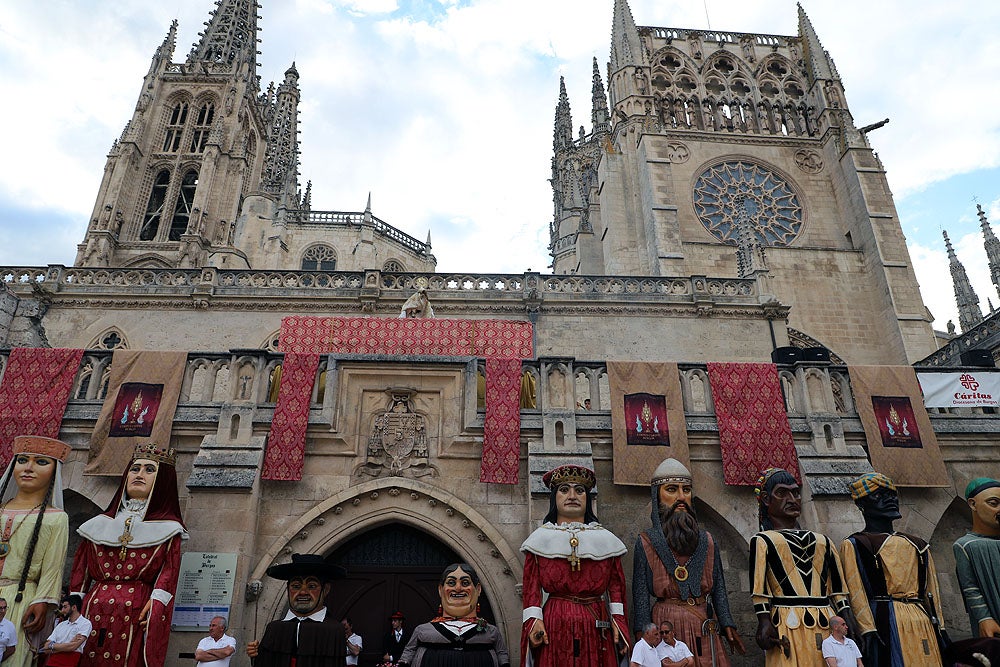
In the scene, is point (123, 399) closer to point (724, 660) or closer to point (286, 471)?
point (286, 471)

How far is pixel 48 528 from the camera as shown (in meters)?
5.69

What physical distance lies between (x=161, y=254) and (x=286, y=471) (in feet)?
126

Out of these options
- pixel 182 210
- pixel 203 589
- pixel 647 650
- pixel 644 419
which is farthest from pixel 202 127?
pixel 647 650

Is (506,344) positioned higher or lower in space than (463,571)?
higher

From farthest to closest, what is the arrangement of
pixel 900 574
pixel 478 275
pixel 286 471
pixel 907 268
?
pixel 907 268 < pixel 478 275 < pixel 286 471 < pixel 900 574

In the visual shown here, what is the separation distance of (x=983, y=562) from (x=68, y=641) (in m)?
8.05

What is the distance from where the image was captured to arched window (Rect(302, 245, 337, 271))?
117ft

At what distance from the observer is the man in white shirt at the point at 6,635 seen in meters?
5.00

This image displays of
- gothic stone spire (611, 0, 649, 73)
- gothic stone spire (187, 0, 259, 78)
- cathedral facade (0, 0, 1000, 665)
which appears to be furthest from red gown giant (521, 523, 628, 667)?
gothic stone spire (187, 0, 259, 78)

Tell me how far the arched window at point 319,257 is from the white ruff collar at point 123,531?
101 ft

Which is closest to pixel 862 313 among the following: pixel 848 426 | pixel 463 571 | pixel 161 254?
pixel 848 426

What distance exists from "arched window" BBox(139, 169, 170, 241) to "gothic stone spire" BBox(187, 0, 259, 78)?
999 centimetres

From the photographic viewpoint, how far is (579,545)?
561 centimetres

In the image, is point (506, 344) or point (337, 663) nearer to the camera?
point (337, 663)
